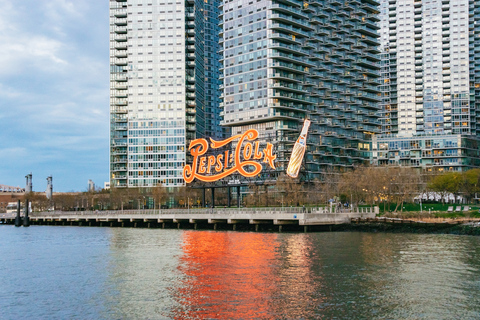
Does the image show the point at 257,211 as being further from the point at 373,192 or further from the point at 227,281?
Result: the point at 227,281

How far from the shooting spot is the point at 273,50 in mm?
173000

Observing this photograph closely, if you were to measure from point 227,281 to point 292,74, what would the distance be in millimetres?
137793

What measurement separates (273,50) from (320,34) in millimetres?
24101

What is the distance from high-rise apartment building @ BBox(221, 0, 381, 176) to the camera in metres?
173

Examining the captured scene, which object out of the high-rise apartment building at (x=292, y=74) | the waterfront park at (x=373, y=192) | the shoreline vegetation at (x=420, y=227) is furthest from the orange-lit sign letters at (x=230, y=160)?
the high-rise apartment building at (x=292, y=74)

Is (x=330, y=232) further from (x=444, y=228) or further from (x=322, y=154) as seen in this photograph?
(x=322, y=154)

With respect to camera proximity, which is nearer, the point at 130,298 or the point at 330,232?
the point at 130,298

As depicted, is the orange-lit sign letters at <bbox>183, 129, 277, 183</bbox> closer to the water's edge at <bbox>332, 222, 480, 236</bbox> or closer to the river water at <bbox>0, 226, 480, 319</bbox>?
the water's edge at <bbox>332, 222, 480, 236</bbox>

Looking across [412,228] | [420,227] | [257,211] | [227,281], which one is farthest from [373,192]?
[227,281]

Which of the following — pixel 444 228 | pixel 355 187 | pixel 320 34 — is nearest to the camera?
pixel 444 228

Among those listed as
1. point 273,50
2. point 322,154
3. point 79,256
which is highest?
point 273,50

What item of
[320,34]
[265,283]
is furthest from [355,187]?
[265,283]

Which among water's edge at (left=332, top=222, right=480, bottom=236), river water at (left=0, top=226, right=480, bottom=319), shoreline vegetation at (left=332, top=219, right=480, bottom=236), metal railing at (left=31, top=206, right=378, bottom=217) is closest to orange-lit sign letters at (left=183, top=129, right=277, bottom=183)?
metal railing at (left=31, top=206, right=378, bottom=217)

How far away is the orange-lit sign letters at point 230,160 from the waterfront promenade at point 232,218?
28.1ft
